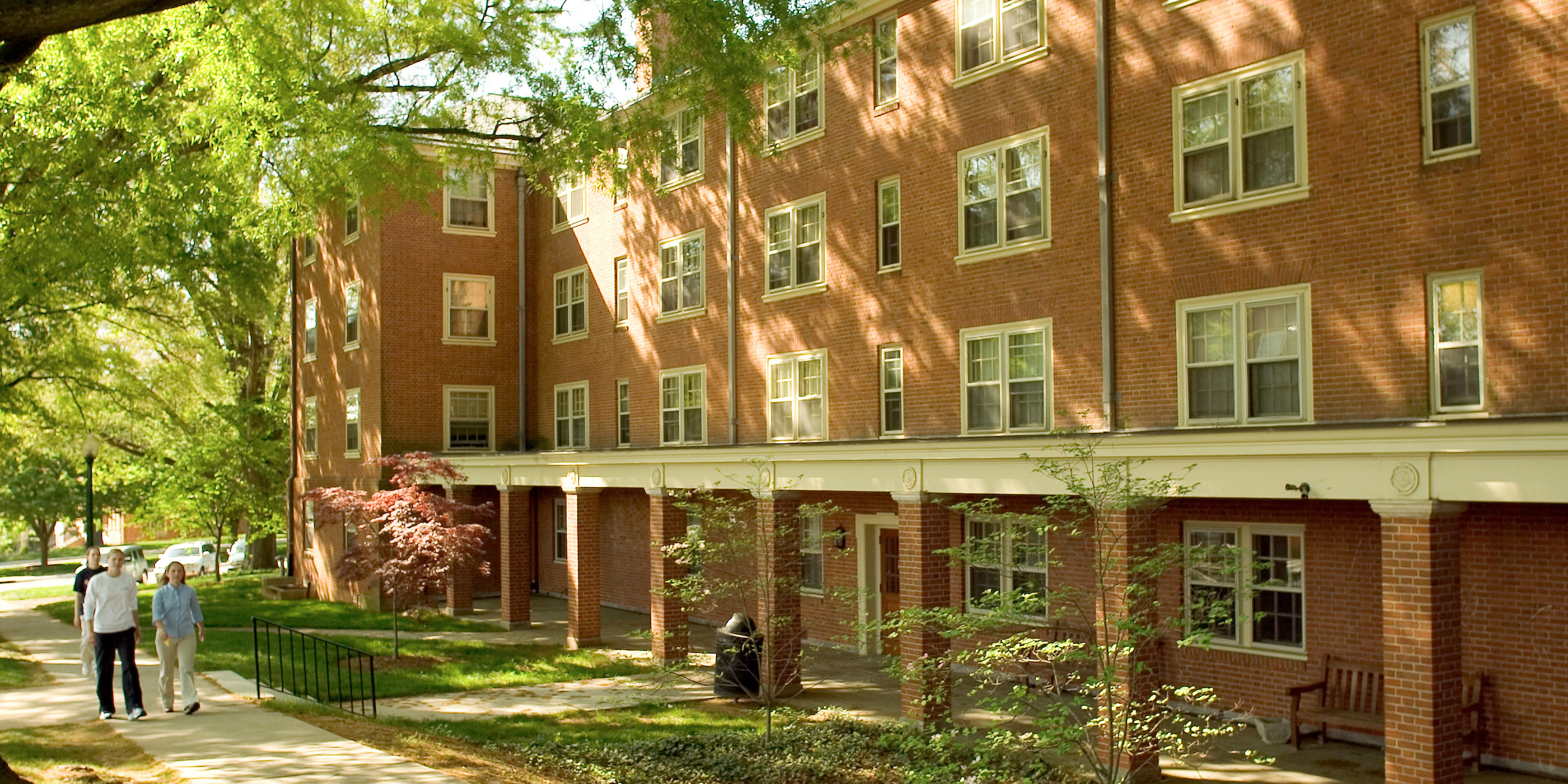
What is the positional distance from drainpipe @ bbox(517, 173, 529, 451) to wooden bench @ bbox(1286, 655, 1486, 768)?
21.8 metres

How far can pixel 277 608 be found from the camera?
30828 mm

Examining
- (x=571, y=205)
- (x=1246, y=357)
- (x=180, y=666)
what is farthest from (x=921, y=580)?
(x=571, y=205)

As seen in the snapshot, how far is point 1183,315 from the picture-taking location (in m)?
15.9

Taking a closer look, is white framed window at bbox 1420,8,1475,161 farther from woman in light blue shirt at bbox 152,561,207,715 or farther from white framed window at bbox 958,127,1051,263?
woman in light blue shirt at bbox 152,561,207,715

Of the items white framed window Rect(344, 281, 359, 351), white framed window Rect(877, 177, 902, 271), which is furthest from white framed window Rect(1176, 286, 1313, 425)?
white framed window Rect(344, 281, 359, 351)

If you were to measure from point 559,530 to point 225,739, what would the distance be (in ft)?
65.7

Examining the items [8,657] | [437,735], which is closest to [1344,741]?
[437,735]

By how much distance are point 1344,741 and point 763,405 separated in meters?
11.9

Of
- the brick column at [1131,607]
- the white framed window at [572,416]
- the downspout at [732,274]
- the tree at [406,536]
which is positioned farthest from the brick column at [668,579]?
the brick column at [1131,607]

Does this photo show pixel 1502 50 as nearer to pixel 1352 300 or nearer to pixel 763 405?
pixel 1352 300

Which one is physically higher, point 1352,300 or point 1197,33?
point 1197,33

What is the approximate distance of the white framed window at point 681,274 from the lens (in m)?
25.5

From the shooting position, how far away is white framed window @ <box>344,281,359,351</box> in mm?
32375

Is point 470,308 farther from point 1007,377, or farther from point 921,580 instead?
point 921,580
